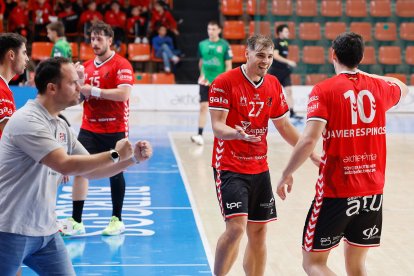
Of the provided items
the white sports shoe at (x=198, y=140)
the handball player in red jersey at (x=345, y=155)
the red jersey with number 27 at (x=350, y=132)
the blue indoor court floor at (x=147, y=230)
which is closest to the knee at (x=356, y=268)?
the handball player in red jersey at (x=345, y=155)

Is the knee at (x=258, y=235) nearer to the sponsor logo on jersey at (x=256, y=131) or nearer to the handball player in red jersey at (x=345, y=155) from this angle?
the sponsor logo on jersey at (x=256, y=131)

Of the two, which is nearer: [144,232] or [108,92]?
[108,92]

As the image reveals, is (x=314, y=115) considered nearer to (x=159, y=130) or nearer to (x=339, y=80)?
(x=339, y=80)

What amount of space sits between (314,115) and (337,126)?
167 mm

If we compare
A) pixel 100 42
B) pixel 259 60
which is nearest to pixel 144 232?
pixel 100 42

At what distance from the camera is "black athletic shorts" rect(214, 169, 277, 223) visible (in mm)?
5930

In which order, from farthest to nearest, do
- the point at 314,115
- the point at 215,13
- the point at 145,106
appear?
1. the point at 215,13
2. the point at 145,106
3. the point at 314,115

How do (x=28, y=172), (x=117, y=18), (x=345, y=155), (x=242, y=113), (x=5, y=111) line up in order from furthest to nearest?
1. (x=117, y=18)
2. (x=242, y=113)
3. (x=5, y=111)
4. (x=345, y=155)
5. (x=28, y=172)

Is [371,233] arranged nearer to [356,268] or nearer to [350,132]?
[356,268]

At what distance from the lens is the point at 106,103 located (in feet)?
26.3

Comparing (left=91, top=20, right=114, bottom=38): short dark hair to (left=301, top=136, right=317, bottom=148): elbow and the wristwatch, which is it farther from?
the wristwatch

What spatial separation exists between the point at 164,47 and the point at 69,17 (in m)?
2.73

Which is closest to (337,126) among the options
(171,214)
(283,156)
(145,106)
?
(171,214)

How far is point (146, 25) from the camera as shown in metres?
21.5
